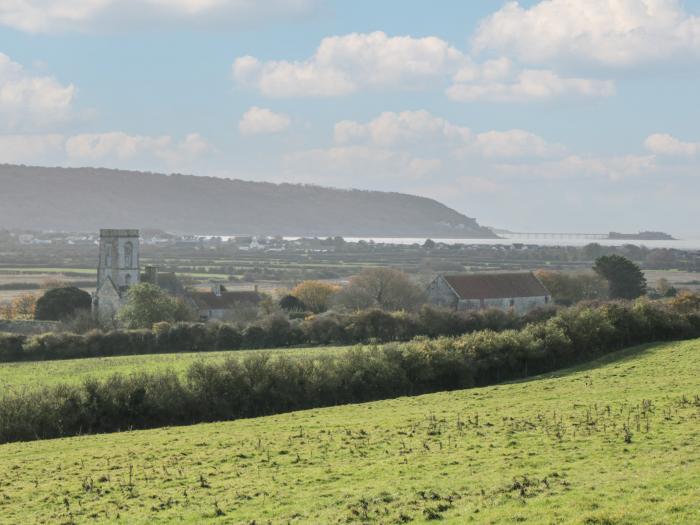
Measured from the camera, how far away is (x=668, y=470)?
18.3 meters

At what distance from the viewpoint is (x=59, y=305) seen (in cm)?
8712

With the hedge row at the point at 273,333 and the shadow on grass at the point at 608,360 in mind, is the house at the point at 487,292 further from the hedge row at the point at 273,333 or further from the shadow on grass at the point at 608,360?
the shadow on grass at the point at 608,360

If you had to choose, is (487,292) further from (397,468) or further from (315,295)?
(397,468)

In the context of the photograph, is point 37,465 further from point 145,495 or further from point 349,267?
point 349,267

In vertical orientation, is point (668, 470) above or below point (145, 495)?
above

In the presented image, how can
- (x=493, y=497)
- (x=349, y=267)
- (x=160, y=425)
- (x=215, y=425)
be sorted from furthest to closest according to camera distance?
(x=349, y=267) → (x=160, y=425) → (x=215, y=425) → (x=493, y=497)

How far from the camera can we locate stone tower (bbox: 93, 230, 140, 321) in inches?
3509

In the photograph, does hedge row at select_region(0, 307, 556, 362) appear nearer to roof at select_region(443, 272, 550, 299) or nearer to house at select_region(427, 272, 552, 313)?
house at select_region(427, 272, 552, 313)

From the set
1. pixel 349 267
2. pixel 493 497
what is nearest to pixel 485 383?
pixel 493 497

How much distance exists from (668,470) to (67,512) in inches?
467

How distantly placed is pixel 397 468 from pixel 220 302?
70.8m

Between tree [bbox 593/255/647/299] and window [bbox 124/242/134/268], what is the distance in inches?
1842

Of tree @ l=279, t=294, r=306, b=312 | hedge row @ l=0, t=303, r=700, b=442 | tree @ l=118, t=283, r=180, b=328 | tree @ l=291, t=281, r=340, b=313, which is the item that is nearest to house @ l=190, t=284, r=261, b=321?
tree @ l=279, t=294, r=306, b=312

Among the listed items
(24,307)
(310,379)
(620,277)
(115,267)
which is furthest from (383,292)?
(310,379)
